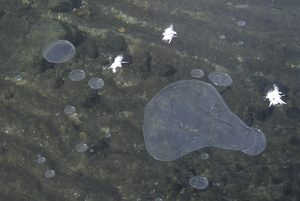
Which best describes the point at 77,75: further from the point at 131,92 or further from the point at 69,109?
the point at 131,92

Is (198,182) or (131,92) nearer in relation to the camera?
(198,182)

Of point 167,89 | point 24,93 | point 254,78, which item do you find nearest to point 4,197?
point 24,93

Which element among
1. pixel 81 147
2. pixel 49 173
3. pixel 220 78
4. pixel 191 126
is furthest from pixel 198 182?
pixel 49 173

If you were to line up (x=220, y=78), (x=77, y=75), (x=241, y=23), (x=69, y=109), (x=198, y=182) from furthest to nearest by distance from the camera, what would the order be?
(x=241, y=23)
(x=220, y=78)
(x=77, y=75)
(x=69, y=109)
(x=198, y=182)

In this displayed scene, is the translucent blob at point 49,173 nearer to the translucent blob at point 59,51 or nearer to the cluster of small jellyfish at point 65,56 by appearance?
the cluster of small jellyfish at point 65,56

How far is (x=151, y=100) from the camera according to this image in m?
5.34

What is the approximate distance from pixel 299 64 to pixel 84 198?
446cm

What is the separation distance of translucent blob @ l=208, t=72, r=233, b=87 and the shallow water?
0.12 metres

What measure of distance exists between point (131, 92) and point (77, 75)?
97 cm

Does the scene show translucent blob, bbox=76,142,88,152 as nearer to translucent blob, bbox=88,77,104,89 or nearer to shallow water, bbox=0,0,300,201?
shallow water, bbox=0,0,300,201

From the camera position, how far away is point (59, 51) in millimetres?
5789

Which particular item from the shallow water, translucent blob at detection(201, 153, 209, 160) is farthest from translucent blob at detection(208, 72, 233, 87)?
translucent blob at detection(201, 153, 209, 160)

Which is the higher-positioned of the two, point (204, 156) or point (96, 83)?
point (96, 83)

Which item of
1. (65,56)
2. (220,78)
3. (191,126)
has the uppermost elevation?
(65,56)
